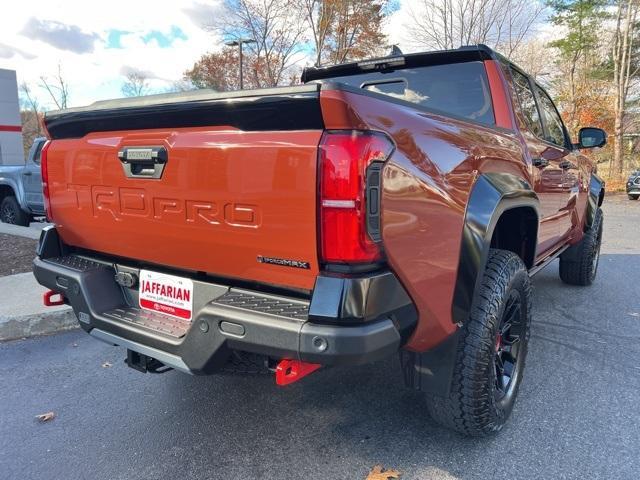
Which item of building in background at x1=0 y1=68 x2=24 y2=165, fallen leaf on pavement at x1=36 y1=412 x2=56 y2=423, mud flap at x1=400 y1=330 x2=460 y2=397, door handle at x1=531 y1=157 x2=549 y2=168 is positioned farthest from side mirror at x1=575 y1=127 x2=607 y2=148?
building in background at x1=0 y1=68 x2=24 y2=165

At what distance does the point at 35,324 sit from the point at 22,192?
23.4 ft

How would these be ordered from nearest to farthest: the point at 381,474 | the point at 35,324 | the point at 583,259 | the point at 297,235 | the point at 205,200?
1. the point at 297,235
2. the point at 205,200
3. the point at 381,474
4. the point at 35,324
5. the point at 583,259

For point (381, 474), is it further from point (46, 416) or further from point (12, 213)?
point (12, 213)

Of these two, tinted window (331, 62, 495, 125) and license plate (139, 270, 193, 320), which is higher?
tinted window (331, 62, 495, 125)

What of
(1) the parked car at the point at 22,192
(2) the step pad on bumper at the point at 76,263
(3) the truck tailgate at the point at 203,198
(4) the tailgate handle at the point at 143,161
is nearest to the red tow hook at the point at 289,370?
(3) the truck tailgate at the point at 203,198

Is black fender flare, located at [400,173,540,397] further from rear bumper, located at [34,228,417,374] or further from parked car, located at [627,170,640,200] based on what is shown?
parked car, located at [627,170,640,200]

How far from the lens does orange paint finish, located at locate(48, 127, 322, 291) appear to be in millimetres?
1729

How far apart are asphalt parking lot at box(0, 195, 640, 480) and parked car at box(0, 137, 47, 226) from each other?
266 inches

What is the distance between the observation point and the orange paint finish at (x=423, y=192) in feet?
5.51

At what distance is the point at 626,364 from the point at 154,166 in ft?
11.0

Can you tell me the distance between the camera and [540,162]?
322cm

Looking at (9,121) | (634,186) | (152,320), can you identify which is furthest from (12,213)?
(634,186)

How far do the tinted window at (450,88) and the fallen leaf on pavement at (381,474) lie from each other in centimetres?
205

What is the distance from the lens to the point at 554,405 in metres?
2.82
